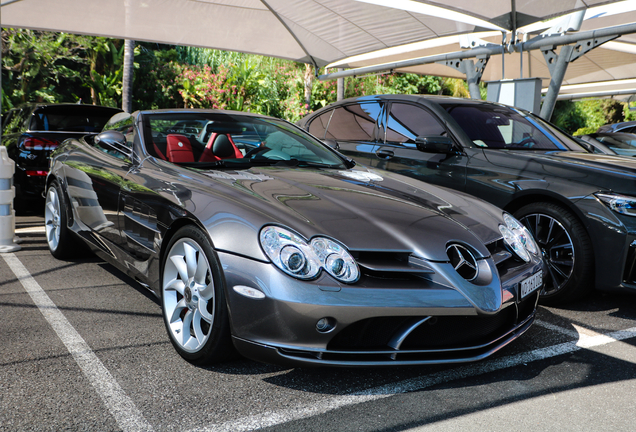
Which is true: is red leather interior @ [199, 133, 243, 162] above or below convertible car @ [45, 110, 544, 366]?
above

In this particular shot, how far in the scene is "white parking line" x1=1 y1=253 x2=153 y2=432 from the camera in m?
2.23

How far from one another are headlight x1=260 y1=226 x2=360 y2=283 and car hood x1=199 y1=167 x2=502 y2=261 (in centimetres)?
4

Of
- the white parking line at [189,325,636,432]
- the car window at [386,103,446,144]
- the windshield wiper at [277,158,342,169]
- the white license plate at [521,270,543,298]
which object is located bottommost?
the white parking line at [189,325,636,432]

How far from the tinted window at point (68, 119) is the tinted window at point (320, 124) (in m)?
2.73

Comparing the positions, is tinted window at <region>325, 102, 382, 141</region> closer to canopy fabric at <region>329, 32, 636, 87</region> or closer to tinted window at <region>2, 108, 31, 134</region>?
tinted window at <region>2, 108, 31, 134</region>

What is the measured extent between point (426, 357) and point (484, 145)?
2784mm

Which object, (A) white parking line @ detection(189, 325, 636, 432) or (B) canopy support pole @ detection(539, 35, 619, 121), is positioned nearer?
(A) white parking line @ detection(189, 325, 636, 432)

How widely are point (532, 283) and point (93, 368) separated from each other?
84.1 inches

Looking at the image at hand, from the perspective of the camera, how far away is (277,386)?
2.57 metres

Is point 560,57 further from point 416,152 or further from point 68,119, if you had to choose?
point 68,119

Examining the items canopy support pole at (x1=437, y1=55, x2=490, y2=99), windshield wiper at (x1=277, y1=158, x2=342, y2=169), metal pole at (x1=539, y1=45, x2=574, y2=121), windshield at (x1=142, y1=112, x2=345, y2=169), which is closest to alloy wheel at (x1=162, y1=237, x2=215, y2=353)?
windshield at (x1=142, y1=112, x2=345, y2=169)

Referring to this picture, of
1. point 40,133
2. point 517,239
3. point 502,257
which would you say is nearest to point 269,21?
point 40,133

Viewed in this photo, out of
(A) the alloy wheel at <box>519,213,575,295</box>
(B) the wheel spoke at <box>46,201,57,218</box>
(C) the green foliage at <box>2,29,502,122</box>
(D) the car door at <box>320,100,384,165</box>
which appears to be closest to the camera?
(A) the alloy wheel at <box>519,213,575,295</box>

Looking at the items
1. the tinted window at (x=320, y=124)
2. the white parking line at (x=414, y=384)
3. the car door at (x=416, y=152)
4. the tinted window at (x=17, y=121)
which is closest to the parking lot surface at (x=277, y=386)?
the white parking line at (x=414, y=384)
